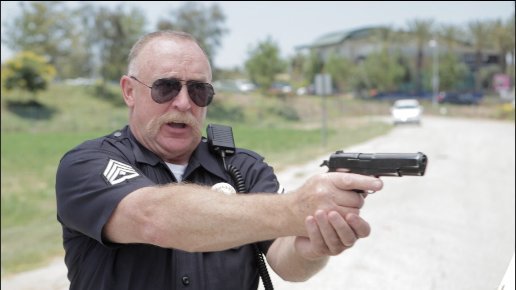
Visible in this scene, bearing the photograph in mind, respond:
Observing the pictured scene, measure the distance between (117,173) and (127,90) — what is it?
72 cm

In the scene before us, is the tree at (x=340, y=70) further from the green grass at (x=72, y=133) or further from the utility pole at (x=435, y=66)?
the utility pole at (x=435, y=66)

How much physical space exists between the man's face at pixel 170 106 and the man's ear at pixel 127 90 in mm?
88

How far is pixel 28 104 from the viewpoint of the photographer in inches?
1679

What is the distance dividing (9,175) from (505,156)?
15313 millimetres

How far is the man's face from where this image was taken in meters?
2.35

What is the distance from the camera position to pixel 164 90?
235cm

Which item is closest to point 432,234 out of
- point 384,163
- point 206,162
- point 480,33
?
point 206,162

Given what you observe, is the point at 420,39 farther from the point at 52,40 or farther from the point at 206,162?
the point at 206,162

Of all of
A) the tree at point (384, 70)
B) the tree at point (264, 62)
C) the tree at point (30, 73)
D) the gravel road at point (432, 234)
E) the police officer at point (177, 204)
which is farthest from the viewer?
the tree at point (264, 62)

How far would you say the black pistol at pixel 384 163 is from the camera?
147 centimetres

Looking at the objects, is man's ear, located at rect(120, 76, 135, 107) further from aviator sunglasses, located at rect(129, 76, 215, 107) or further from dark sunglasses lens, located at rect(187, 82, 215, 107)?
dark sunglasses lens, located at rect(187, 82, 215, 107)

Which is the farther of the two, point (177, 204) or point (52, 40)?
point (52, 40)

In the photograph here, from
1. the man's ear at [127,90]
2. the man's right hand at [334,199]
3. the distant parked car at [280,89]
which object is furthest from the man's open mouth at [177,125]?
the distant parked car at [280,89]

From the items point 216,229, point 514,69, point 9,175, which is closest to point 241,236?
point 216,229
